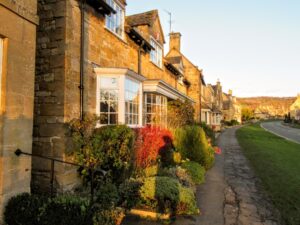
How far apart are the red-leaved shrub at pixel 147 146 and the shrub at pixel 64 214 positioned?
13.5ft

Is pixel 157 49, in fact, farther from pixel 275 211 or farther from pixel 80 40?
pixel 275 211

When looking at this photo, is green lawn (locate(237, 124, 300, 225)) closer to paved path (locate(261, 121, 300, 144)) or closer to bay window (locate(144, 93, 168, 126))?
bay window (locate(144, 93, 168, 126))

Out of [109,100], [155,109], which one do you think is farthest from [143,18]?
[109,100]

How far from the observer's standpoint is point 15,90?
5359mm

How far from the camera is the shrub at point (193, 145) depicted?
38.7ft

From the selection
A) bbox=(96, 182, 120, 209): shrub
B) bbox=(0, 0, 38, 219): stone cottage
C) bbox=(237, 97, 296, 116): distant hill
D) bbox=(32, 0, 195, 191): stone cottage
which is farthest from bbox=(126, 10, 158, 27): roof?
bbox=(237, 97, 296, 116): distant hill

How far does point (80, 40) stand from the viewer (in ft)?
27.7

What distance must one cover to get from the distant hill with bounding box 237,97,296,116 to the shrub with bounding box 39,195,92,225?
178 metres

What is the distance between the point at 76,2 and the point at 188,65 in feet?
82.7

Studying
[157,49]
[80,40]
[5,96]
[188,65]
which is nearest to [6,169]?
[5,96]

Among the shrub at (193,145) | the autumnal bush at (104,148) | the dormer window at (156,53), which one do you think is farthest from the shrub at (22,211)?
the dormer window at (156,53)

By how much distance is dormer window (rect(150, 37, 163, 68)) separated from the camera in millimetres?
16922

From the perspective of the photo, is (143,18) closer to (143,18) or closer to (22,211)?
(143,18)

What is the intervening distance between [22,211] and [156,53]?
14.3 meters
